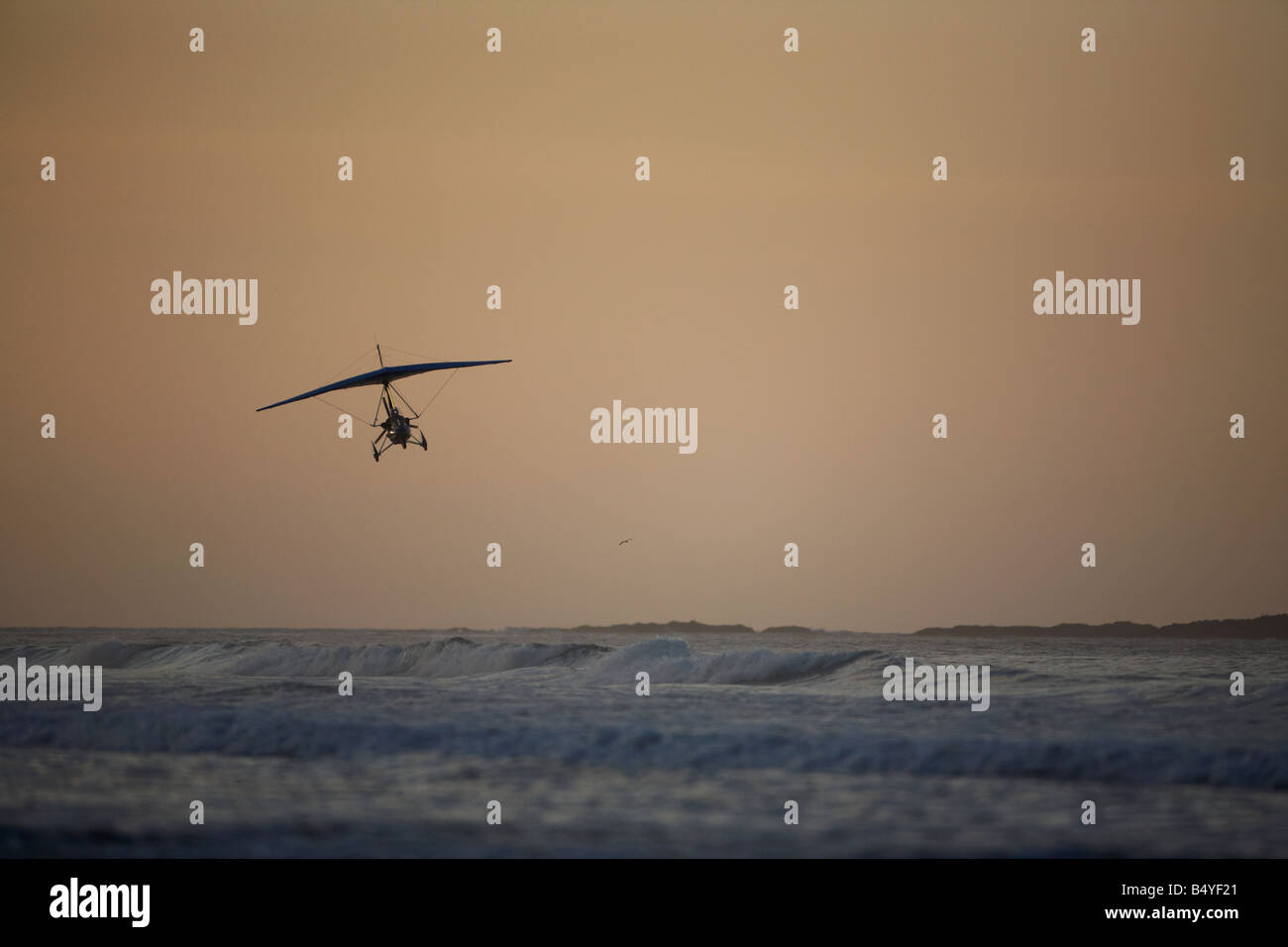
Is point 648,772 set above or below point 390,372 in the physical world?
below

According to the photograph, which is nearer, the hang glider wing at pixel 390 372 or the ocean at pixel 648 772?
the ocean at pixel 648 772

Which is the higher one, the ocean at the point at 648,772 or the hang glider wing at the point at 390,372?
the hang glider wing at the point at 390,372

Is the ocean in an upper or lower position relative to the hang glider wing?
lower

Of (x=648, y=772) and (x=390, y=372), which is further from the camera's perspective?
(x=390, y=372)

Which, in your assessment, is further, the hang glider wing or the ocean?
the hang glider wing
